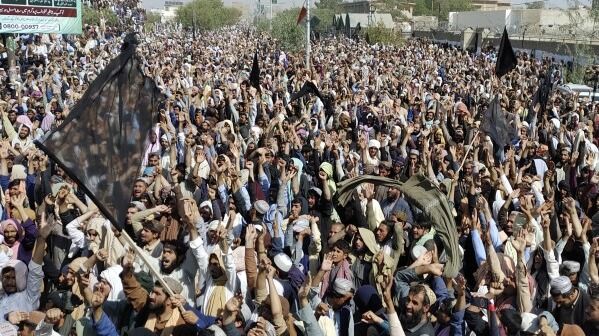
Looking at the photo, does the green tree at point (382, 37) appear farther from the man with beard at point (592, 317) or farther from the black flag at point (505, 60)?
the man with beard at point (592, 317)

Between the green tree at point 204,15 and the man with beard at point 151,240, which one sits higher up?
the green tree at point 204,15

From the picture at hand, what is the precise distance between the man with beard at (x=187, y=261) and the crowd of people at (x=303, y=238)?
12 mm

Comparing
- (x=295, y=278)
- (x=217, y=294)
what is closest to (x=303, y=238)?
(x=295, y=278)

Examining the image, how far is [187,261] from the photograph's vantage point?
4.57m

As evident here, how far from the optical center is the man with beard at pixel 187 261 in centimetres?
441

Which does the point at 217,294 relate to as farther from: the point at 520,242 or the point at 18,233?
the point at 520,242

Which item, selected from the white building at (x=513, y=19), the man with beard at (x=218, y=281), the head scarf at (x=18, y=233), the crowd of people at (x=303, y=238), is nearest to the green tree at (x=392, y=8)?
the white building at (x=513, y=19)

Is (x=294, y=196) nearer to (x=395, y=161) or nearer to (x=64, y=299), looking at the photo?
(x=395, y=161)

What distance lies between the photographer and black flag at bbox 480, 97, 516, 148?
329 inches

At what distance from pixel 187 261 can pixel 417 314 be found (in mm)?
1586

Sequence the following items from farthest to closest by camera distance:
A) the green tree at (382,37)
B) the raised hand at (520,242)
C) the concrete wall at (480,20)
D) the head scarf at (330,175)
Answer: the concrete wall at (480,20) → the green tree at (382,37) → the head scarf at (330,175) → the raised hand at (520,242)

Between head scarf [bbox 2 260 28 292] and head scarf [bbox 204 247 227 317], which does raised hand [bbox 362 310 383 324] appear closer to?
head scarf [bbox 204 247 227 317]

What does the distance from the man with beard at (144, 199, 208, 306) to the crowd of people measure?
0.01 meters

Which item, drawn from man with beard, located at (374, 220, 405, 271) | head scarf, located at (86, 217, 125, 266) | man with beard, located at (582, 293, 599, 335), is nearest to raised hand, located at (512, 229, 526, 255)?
man with beard, located at (582, 293, 599, 335)
